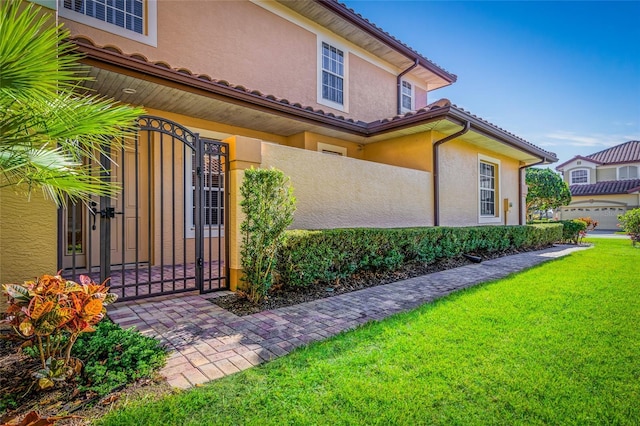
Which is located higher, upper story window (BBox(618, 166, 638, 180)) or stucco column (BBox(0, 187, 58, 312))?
upper story window (BBox(618, 166, 638, 180))

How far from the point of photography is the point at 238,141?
5.19 metres

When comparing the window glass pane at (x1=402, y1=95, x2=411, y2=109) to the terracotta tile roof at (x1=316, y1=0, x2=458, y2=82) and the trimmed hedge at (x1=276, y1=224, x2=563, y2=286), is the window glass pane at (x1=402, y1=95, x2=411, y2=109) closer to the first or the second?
Answer: the terracotta tile roof at (x1=316, y1=0, x2=458, y2=82)

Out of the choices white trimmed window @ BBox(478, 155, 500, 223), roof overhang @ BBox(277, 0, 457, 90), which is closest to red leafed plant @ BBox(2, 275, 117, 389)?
roof overhang @ BBox(277, 0, 457, 90)

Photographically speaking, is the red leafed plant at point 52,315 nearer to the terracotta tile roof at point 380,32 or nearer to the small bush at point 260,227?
the small bush at point 260,227

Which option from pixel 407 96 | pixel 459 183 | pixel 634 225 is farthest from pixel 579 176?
pixel 459 183

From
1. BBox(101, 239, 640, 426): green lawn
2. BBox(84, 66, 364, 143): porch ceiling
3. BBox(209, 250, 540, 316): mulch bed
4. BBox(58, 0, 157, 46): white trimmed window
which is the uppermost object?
BBox(58, 0, 157, 46): white trimmed window

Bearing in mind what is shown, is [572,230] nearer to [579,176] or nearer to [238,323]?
[238,323]

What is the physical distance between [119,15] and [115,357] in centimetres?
701

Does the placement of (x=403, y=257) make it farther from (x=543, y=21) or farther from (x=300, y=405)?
(x=543, y=21)

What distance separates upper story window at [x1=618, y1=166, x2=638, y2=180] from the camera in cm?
3400

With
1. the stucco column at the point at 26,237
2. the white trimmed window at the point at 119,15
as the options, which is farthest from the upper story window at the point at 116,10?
the stucco column at the point at 26,237

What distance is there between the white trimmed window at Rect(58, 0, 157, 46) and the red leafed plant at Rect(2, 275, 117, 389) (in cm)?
593

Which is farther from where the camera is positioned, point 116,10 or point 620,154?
point 620,154

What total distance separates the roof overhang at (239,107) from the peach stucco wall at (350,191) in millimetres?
1433
